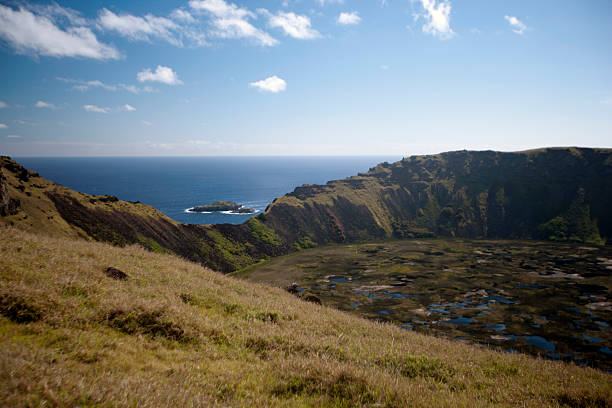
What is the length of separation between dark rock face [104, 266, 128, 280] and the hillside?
63570 mm

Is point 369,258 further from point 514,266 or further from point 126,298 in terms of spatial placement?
point 126,298

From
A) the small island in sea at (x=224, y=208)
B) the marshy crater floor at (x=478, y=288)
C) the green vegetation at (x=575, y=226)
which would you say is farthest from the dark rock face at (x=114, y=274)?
the small island in sea at (x=224, y=208)

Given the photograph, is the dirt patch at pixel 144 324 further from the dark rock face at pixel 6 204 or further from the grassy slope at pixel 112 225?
the dark rock face at pixel 6 204

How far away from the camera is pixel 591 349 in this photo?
40.4m

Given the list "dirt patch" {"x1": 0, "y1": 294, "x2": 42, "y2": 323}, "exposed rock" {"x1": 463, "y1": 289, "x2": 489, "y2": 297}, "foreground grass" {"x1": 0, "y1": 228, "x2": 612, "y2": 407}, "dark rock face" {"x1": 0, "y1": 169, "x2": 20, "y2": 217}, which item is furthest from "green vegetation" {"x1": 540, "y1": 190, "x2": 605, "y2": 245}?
"dark rock face" {"x1": 0, "y1": 169, "x2": 20, "y2": 217}

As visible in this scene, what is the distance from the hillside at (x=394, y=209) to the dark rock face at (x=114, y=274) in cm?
6357

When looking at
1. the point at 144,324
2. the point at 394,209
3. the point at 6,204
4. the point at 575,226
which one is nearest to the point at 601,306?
the point at 144,324

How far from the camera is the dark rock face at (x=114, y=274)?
1387cm

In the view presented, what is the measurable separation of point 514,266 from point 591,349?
168 feet

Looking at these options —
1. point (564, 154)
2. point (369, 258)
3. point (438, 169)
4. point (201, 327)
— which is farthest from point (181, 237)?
point (564, 154)

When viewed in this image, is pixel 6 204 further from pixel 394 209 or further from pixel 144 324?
pixel 394 209

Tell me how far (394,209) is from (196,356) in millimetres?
153029

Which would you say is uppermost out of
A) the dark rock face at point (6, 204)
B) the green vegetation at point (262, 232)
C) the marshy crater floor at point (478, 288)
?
the dark rock face at point (6, 204)

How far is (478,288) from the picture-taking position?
68.2 m
